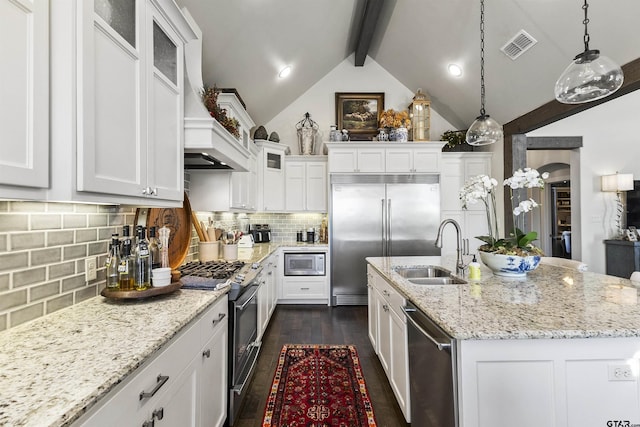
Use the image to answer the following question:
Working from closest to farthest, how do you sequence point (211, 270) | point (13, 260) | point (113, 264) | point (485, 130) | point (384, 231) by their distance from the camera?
point (13, 260), point (113, 264), point (211, 270), point (485, 130), point (384, 231)

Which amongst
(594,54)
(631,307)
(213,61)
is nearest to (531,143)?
(594,54)

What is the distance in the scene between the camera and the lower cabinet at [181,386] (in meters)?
0.85

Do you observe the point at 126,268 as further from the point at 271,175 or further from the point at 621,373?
the point at 271,175

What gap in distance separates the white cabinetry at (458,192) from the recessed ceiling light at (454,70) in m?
1.19

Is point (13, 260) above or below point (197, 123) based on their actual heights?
below

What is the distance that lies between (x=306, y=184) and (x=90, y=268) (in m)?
3.61

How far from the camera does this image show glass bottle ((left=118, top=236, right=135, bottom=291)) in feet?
4.86

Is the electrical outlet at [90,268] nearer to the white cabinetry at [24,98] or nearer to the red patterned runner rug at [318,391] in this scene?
the white cabinetry at [24,98]

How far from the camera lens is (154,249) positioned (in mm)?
1778

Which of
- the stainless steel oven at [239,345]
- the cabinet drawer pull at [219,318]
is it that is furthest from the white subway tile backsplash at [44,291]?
the stainless steel oven at [239,345]

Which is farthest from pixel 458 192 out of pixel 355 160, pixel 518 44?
pixel 518 44

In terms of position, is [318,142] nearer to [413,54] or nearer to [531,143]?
[413,54]

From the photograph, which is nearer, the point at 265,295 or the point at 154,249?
the point at 154,249

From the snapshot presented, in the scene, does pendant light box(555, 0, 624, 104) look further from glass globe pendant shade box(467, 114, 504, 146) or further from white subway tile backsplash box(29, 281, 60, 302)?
white subway tile backsplash box(29, 281, 60, 302)
